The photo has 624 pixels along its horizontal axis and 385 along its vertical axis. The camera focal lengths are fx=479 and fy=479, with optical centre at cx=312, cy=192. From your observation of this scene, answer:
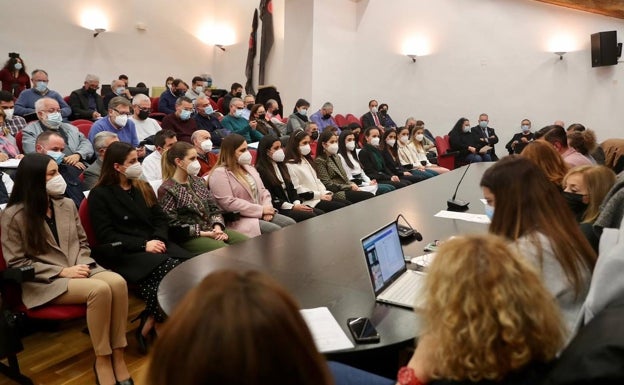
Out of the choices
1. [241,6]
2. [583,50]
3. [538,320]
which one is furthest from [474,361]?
[241,6]

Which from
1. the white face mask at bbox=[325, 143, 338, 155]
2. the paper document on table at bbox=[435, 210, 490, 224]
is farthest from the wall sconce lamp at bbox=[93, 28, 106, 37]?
the paper document on table at bbox=[435, 210, 490, 224]

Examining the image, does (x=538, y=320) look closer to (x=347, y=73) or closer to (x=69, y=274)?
(x=69, y=274)

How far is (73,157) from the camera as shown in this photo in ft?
13.3

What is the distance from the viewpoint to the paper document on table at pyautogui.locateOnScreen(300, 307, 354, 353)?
1442mm

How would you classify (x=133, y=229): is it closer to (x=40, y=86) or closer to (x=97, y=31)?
(x=40, y=86)

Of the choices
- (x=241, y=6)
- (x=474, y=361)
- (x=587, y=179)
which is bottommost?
(x=474, y=361)

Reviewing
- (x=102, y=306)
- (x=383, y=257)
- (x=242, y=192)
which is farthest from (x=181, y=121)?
(x=383, y=257)

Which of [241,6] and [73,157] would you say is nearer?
[73,157]

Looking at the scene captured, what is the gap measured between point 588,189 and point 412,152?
4683mm

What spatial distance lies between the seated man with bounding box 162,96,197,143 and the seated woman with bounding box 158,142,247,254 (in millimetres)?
2395

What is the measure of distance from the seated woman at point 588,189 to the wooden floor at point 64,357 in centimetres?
238

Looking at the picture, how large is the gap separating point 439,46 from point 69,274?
8816 millimetres

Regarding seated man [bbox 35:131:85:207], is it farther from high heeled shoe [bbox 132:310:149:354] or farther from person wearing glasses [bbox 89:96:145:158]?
high heeled shoe [bbox 132:310:149:354]

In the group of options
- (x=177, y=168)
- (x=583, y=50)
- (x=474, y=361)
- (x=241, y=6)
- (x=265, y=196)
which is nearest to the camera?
(x=474, y=361)
